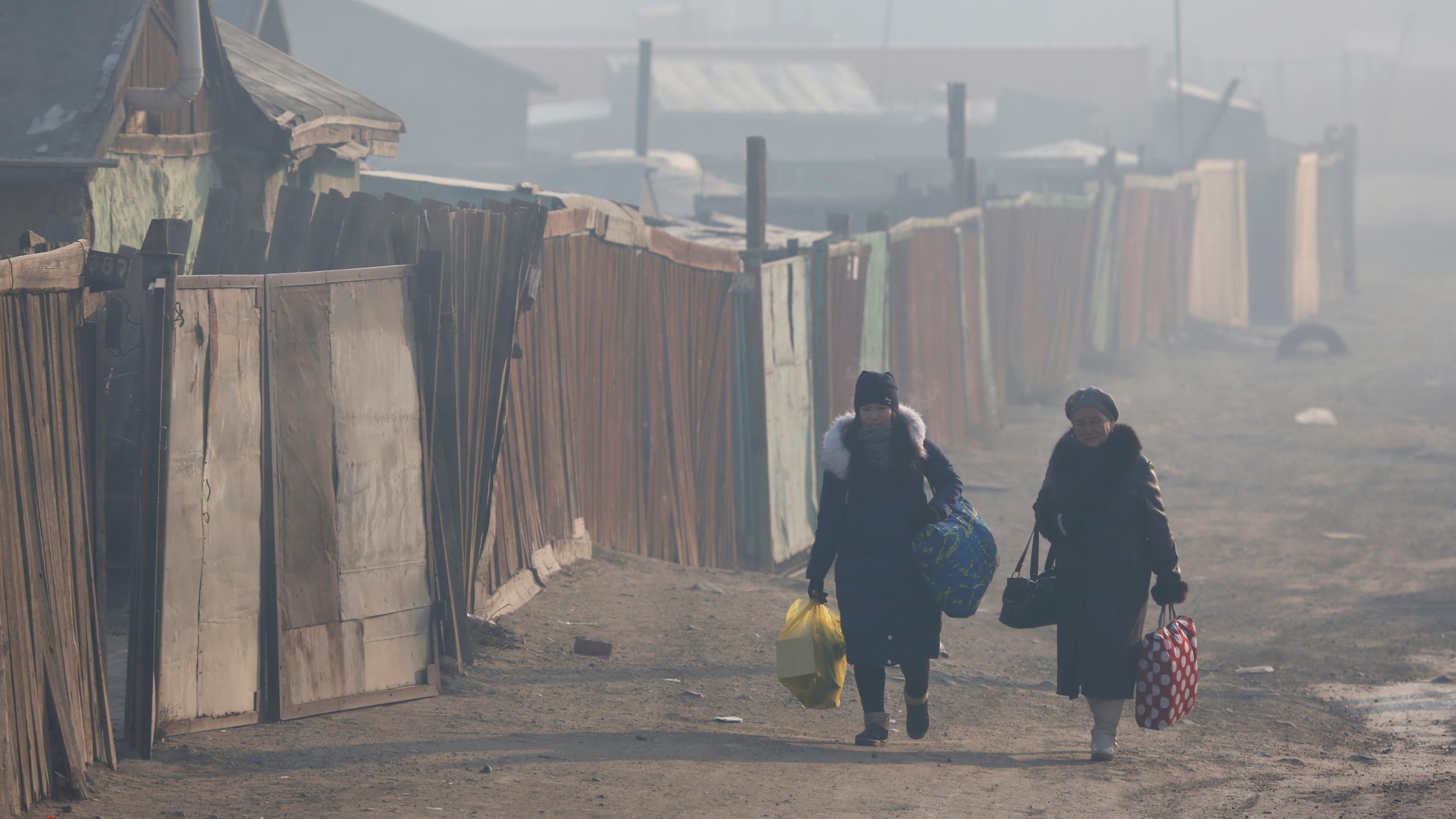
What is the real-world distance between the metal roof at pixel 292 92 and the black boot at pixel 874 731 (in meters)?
5.12

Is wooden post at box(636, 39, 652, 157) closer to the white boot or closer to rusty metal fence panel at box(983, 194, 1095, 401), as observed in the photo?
rusty metal fence panel at box(983, 194, 1095, 401)

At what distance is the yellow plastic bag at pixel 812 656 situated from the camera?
19.3ft

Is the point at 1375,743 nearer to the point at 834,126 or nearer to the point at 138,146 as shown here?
the point at 138,146

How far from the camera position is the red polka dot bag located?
18.8 feet

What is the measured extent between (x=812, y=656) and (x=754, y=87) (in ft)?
143

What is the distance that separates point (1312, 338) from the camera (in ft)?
Result: 80.3

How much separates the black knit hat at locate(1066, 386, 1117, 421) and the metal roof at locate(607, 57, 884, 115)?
128 feet

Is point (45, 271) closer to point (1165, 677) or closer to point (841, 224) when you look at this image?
point (1165, 677)

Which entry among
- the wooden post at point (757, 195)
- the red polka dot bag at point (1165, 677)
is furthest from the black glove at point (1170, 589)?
the wooden post at point (757, 195)

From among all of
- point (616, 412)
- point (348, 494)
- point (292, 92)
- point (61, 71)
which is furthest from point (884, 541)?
point (292, 92)

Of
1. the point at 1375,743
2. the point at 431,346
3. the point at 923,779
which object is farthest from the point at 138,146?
the point at 1375,743

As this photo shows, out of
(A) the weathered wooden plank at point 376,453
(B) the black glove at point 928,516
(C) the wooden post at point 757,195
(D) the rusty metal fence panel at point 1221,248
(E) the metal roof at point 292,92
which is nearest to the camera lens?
(A) the weathered wooden plank at point 376,453

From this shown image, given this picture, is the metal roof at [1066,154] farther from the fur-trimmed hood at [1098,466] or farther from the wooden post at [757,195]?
the fur-trimmed hood at [1098,466]

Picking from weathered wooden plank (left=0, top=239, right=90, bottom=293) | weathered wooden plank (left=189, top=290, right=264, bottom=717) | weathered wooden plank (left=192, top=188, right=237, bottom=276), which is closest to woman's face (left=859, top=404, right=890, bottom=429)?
weathered wooden plank (left=189, top=290, right=264, bottom=717)
